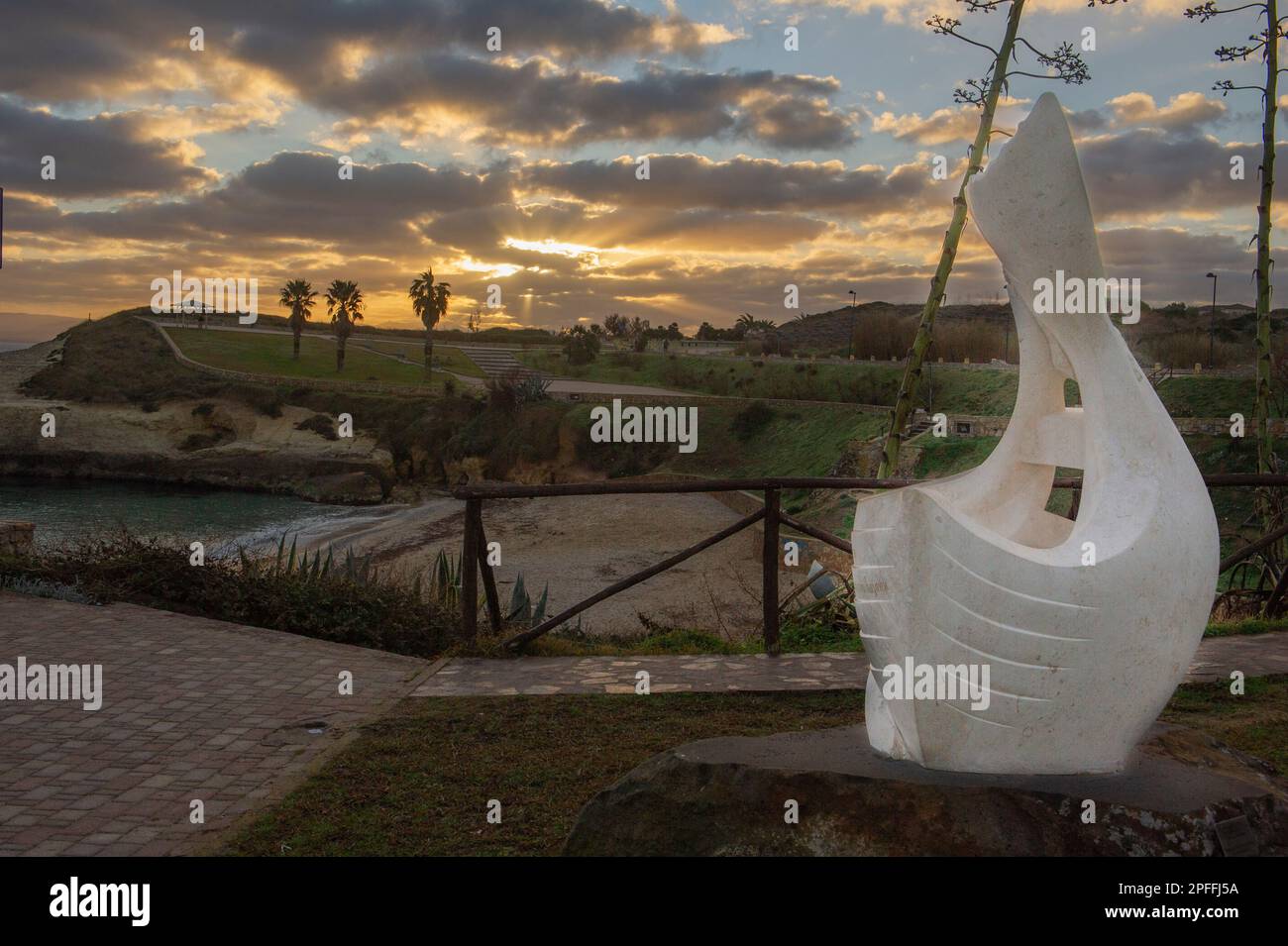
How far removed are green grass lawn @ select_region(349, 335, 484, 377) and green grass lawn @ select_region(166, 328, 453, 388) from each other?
9.66ft

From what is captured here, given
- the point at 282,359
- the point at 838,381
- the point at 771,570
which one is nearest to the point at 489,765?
the point at 771,570

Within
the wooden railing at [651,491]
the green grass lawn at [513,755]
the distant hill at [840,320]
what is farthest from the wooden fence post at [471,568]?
the distant hill at [840,320]

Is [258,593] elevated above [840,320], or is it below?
below

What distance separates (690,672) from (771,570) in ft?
3.50

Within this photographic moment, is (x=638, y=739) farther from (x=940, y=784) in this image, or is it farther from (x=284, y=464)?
(x=284, y=464)

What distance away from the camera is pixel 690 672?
769cm

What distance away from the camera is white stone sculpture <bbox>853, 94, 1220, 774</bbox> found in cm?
400

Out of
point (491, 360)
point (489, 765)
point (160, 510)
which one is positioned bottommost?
point (160, 510)

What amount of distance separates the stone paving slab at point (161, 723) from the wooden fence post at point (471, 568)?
0.54 m

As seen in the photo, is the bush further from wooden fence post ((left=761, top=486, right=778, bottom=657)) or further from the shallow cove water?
wooden fence post ((left=761, top=486, right=778, bottom=657))

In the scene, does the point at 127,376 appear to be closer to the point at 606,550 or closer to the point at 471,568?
the point at 606,550

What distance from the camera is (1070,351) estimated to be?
14.8 feet

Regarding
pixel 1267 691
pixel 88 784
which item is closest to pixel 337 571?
pixel 88 784

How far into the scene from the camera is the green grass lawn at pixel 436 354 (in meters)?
73.8
